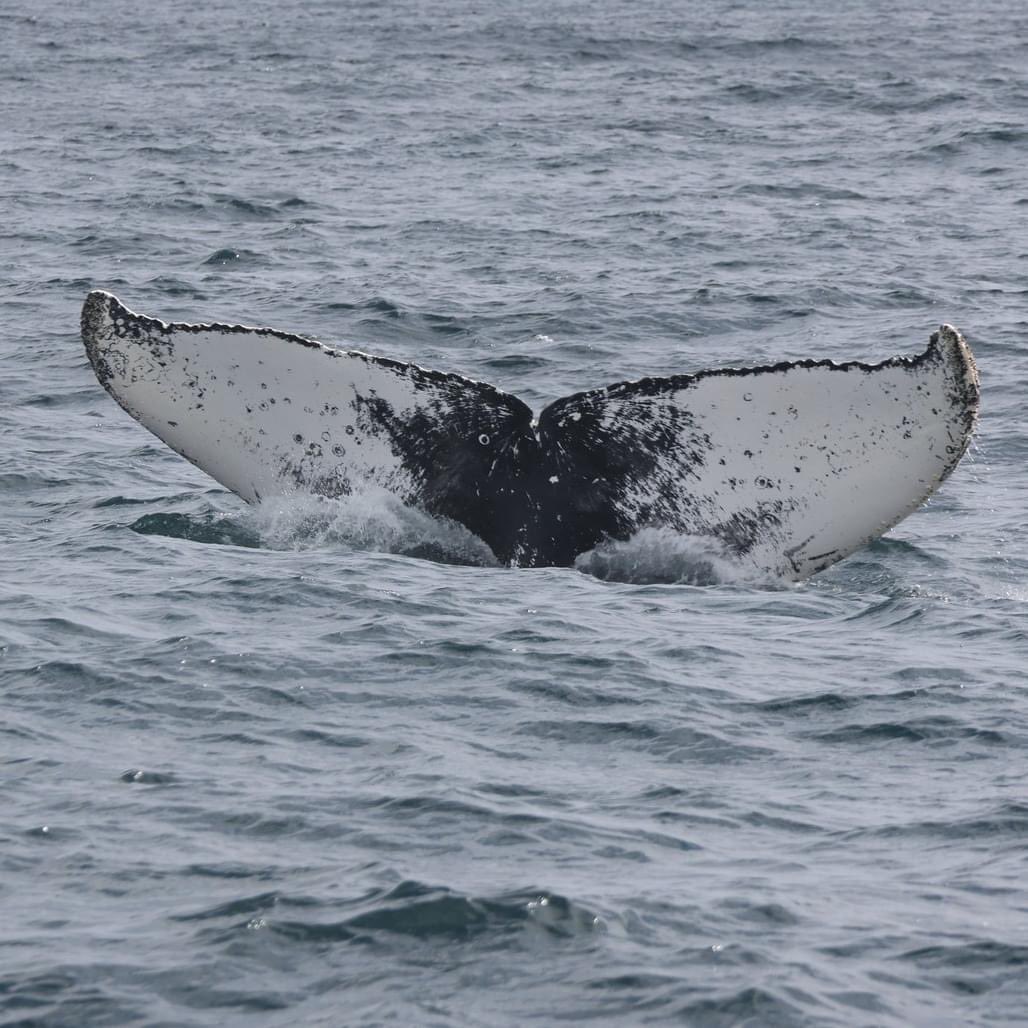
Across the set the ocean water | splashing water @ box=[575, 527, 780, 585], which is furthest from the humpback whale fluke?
the ocean water

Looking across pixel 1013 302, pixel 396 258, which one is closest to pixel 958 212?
pixel 1013 302

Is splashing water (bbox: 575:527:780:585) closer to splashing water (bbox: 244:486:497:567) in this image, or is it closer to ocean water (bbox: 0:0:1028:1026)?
ocean water (bbox: 0:0:1028:1026)

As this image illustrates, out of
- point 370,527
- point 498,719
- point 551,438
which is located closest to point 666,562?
point 551,438

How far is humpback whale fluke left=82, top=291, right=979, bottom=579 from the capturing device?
373 inches

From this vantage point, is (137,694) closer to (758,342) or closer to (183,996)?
(183,996)

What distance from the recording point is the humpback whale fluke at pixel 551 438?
9.48m

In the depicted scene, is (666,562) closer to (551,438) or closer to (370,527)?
(551,438)

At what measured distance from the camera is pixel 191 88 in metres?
39.7

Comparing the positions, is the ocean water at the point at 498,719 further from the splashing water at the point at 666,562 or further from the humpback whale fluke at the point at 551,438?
the humpback whale fluke at the point at 551,438

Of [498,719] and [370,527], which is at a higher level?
[370,527]

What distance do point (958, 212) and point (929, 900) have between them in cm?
2086

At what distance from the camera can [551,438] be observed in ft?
32.7

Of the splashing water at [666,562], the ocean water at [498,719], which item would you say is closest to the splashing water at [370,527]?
the ocean water at [498,719]

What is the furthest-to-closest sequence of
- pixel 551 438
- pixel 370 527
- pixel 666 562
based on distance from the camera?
pixel 370 527 → pixel 666 562 → pixel 551 438
